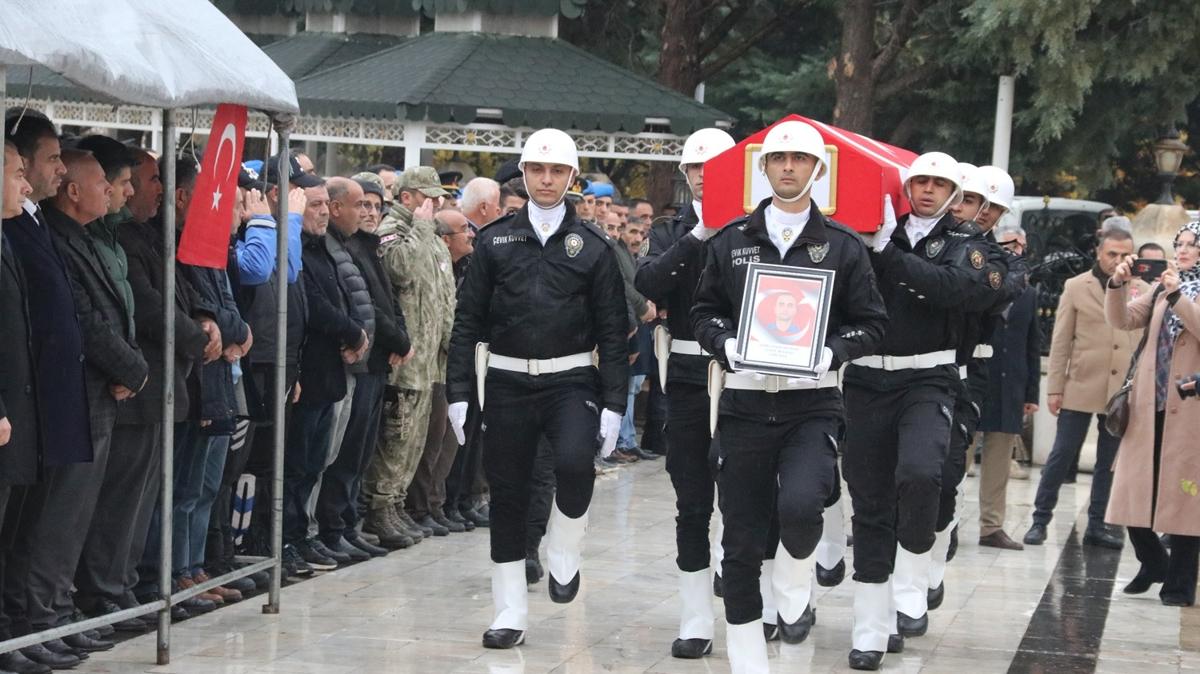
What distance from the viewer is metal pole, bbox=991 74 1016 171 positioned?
22781 mm

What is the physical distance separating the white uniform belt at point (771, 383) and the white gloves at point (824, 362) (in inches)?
1.6

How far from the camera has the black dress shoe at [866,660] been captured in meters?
8.56

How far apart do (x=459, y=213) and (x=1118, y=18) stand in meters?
11.9

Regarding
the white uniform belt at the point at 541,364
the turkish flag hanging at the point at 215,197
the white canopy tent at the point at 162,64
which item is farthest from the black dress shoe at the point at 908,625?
the turkish flag hanging at the point at 215,197

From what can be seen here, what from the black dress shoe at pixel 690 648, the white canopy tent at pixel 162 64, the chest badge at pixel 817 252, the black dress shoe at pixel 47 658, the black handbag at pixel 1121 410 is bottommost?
the black dress shoe at pixel 690 648

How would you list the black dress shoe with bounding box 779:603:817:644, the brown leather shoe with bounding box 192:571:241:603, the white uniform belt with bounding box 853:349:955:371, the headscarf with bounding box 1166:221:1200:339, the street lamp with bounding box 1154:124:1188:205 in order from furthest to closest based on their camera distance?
the street lamp with bounding box 1154:124:1188:205
the headscarf with bounding box 1166:221:1200:339
the brown leather shoe with bounding box 192:571:241:603
the black dress shoe with bounding box 779:603:817:644
the white uniform belt with bounding box 853:349:955:371

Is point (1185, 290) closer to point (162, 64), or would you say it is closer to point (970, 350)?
point (970, 350)

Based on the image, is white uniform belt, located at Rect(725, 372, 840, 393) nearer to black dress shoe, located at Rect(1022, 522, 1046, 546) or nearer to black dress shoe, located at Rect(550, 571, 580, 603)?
black dress shoe, located at Rect(550, 571, 580, 603)

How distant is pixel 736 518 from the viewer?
767 cm

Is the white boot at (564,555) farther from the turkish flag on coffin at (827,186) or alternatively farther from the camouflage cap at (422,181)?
the camouflage cap at (422,181)

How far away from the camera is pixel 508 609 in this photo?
866cm

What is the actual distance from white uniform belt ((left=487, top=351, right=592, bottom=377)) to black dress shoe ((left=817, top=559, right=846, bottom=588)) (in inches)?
91.3

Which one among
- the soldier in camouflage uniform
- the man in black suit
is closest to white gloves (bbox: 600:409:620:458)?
the man in black suit

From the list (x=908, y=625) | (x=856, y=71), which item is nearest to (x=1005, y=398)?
(x=908, y=625)
